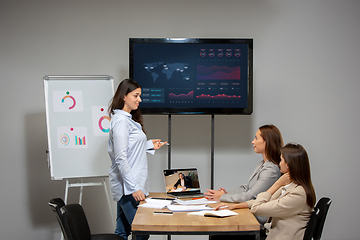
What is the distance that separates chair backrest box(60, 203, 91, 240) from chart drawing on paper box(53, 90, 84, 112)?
1170 mm

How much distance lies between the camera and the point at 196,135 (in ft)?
12.0

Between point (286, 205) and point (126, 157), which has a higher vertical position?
point (126, 157)

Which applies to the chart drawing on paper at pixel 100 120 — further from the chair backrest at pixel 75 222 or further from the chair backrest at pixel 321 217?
the chair backrest at pixel 321 217

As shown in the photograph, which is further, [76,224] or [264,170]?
[264,170]

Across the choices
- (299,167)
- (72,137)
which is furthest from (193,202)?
(72,137)

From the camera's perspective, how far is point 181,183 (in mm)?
2590

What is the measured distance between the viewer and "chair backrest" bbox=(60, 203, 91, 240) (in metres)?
1.98

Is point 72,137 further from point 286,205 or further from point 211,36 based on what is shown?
point 286,205

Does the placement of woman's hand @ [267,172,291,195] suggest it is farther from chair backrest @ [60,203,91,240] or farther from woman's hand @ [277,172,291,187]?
chair backrest @ [60,203,91,240]

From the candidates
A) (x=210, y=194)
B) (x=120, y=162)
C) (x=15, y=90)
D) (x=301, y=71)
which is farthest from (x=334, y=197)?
(x=15, y=90)

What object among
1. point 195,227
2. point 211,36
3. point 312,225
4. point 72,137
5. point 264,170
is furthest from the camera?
point 211,36

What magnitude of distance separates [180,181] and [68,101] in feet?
4.46

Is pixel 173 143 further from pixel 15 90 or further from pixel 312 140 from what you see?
pixel 15 90

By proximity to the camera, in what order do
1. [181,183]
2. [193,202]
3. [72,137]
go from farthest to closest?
[72,137] → [181,183] → [193,202]
